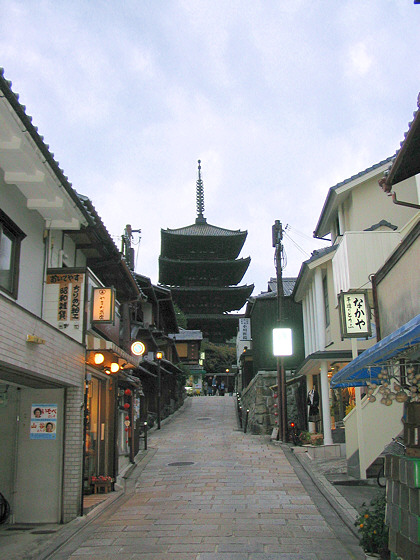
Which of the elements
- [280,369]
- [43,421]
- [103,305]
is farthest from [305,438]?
Result: [43,421]

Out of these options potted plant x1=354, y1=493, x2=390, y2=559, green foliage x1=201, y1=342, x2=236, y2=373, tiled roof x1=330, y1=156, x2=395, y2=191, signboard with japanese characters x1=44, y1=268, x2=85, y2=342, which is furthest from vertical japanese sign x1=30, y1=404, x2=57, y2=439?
green foliage x1=201, y1=342, x2=236, y2=373

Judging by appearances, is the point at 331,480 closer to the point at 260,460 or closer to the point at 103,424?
the point at 260,460

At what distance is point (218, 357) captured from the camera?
200 feet

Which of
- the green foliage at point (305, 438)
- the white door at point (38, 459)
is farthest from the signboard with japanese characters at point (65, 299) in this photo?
the green foliage at point (305, 438)

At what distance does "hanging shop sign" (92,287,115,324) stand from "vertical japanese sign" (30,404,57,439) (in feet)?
7.90

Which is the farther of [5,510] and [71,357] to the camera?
[71,357]

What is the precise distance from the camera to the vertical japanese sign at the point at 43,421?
450 inches

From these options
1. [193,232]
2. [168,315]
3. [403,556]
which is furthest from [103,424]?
[193,232]

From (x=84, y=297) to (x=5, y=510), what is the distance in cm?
458

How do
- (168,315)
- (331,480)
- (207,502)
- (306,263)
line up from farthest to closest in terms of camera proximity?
1. (168,315)
2. (306,263)
3. (331,480)
4. (207,502)

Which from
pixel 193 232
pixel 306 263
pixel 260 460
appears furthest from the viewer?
pixel 193 232

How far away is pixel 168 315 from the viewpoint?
128 ft

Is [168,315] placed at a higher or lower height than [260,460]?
higher

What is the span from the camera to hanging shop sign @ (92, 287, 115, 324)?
517 inches
